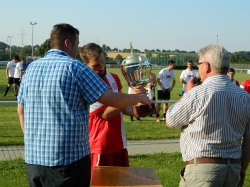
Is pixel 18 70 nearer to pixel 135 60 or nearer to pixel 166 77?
pixel 166 77

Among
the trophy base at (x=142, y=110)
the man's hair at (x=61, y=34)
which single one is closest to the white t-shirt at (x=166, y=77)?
the trophy base at (x=142, y=110)

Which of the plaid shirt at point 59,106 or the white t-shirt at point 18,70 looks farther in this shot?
the white t-shirt at point 18,70

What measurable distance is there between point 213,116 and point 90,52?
1628mm

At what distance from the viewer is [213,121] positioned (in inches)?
146

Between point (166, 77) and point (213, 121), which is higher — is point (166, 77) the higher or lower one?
the lower one

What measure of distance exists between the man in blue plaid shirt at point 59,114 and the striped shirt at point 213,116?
0.46 metres

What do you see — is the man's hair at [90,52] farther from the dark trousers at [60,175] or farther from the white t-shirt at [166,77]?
the white t-shirt at [166,77]

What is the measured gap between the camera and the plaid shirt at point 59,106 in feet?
11.5

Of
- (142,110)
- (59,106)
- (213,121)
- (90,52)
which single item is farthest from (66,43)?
(213,121)

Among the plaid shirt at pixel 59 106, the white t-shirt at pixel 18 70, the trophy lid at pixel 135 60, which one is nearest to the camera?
the plaid shirt at pixel 59 106

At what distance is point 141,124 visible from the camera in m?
14.6

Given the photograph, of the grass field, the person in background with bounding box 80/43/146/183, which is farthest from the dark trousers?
the grass field

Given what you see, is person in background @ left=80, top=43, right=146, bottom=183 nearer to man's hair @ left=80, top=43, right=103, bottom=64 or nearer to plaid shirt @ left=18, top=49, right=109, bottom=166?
man's hair @ left=80, top=43, right=103, bottom=64

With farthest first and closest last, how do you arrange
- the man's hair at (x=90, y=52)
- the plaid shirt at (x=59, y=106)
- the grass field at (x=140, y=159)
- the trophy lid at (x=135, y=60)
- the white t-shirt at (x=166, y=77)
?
the white t-shirt at (x=166, y=77), the grass field at (x=140, y=159), the man's hair at (x=90, y=52), the trophy lid at (x=135, y=60), the plaid shirt at (x=59, y=106)
